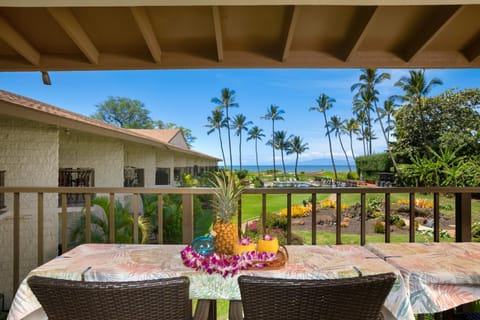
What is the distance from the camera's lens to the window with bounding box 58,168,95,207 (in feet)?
18.7

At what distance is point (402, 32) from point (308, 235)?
7975 mm

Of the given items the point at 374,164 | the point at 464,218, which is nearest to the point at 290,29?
the point at 464,218

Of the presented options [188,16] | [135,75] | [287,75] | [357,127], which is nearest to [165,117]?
[135,75]

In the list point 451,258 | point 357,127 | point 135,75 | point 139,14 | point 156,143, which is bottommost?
point 451,258

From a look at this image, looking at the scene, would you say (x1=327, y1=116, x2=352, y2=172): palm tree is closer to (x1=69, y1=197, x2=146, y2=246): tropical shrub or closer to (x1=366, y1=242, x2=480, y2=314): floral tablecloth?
(x1=69, y1=197, x2=146, y2=246): tropical shrub

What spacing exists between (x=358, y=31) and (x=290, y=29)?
52 centimetres

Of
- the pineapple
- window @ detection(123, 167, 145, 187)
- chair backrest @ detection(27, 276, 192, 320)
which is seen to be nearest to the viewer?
chair backrest @ detection(27, 276, 192, 320)

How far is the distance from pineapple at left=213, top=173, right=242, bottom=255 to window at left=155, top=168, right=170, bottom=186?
29.4ft

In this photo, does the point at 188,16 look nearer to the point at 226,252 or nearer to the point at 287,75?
the point at 226,252

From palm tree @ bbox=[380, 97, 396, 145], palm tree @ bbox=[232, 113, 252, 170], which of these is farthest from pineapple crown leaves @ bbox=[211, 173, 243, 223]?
palm tree @ bbox=[232, 113, 252, 170]

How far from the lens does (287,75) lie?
36156 millimetres

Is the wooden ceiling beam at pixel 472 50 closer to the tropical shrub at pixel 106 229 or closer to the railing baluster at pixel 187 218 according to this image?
the railing baluster at pixel 187 218

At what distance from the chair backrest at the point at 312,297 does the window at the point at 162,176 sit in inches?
375

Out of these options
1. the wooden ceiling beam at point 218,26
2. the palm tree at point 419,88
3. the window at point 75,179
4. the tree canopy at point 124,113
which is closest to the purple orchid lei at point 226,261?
the wooden ceiling beam at point 218,26
